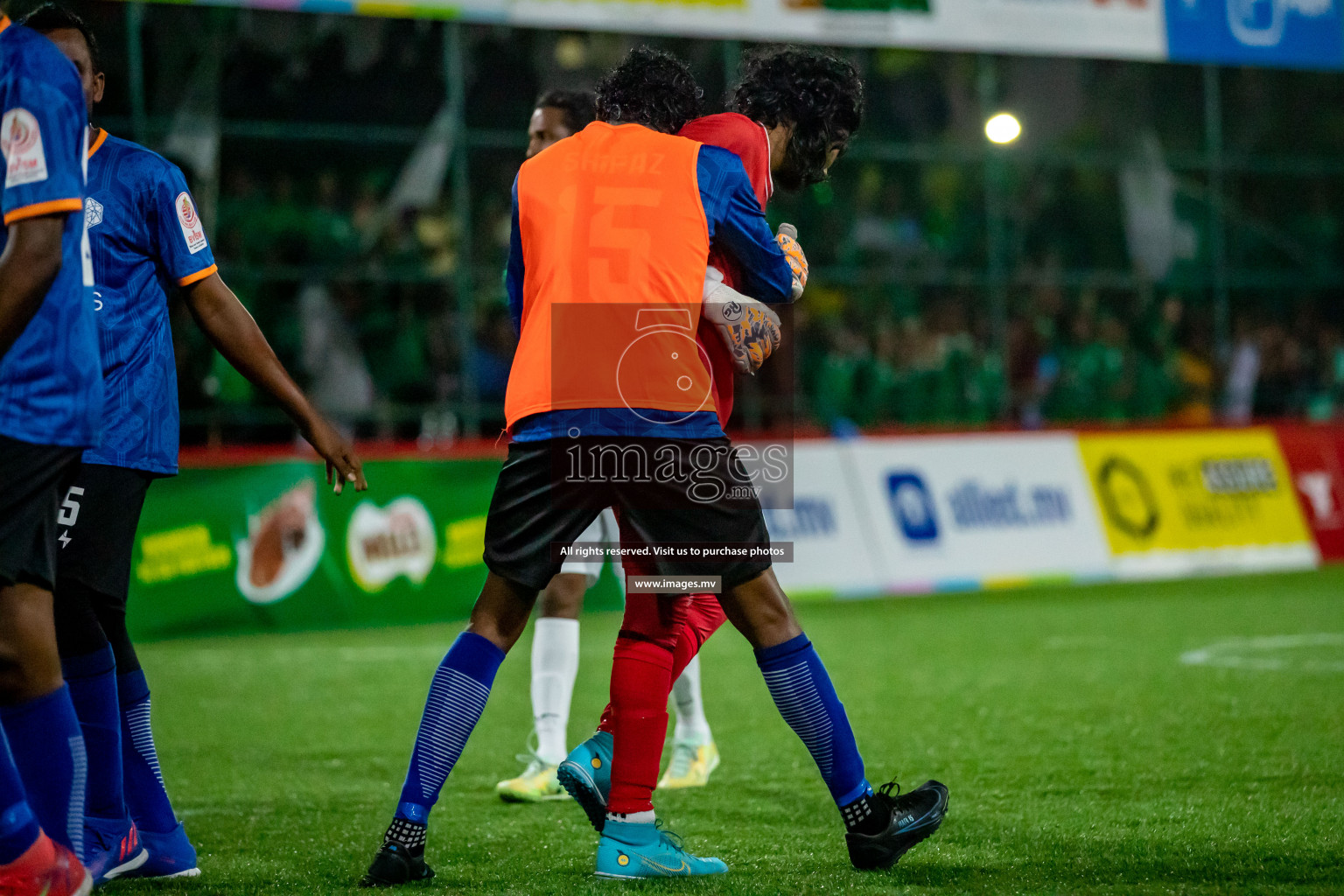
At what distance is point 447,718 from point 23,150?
1.58 meters

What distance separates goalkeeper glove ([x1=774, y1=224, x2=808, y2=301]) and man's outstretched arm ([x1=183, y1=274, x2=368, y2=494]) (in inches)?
46.2

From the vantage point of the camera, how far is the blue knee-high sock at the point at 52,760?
124 inches

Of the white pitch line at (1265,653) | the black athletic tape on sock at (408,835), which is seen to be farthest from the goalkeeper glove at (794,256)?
the white pitch line at (1265,653)

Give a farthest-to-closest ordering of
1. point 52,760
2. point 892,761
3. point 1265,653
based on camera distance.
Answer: point 1265,653, point 892,761, point 52,760

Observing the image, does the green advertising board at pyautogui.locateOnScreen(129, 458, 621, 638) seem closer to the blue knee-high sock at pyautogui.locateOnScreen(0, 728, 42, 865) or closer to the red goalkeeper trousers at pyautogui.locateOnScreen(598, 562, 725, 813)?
the red goalkeeper trousers at pyautogui.locateOnScreen(598, 562, 725, 813)

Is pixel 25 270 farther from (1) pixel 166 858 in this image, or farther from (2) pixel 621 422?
(1) pixel 166 858

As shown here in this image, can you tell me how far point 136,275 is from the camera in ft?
12.1

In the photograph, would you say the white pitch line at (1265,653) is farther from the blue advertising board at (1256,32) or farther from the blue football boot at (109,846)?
the blue advertising board at (1256,32)

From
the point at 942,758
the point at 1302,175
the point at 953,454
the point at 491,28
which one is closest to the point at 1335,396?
the point at 1302,175

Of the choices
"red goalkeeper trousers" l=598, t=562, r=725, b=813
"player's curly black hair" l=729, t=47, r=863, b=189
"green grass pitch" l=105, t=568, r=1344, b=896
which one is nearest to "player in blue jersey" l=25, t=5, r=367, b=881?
"green grass pitch" l=105, t=568, r=1344, b=896

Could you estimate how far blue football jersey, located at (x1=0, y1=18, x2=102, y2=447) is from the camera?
2.96 metres

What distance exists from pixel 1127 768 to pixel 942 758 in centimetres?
64

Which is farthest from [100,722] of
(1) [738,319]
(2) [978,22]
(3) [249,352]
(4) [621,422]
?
(2) [978,22]

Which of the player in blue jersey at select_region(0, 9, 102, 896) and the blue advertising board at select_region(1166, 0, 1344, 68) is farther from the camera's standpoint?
the blue advertising board at select_region(1166, 0, 1344, 68)
